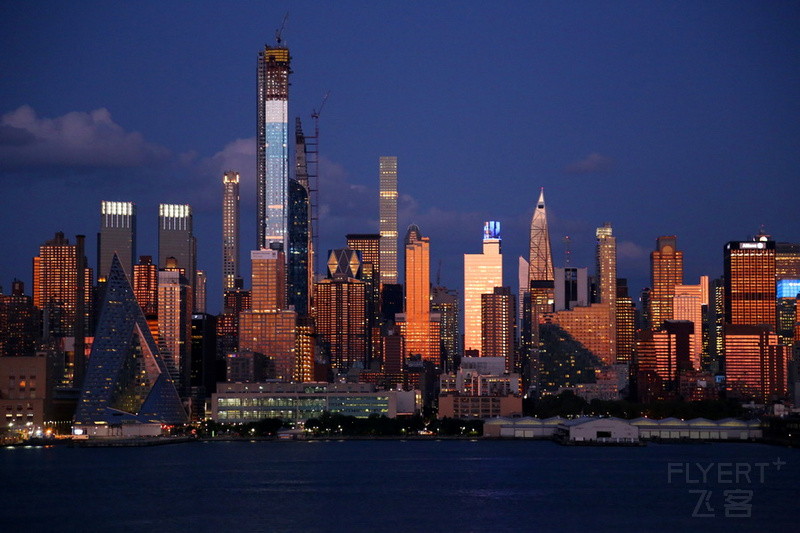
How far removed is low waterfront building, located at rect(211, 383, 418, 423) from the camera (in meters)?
154

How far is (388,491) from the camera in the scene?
7469 centimetres

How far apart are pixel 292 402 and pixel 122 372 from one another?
29.5 meters

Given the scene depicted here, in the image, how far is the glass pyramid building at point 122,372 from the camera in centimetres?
12825

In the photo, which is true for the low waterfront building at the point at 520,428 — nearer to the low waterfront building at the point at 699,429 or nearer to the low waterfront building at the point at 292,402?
the low waterfront building at the point at 699,429

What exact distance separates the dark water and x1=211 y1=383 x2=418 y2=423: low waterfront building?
4084cm

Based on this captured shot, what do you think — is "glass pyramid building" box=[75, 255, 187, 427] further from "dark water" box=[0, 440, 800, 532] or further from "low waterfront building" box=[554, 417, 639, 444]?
"low waterfront building" box=[554, 417, 639, 444]

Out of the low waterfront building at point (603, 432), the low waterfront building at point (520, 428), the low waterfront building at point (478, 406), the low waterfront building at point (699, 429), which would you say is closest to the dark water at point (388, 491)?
the low waterfront building at point (603, 432)

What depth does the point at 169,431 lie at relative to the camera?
137 m

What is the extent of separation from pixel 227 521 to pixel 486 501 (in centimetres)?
1510

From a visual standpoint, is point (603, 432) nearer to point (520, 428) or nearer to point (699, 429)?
point (699, 429)

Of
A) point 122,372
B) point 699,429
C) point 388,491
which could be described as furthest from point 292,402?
point 388,491

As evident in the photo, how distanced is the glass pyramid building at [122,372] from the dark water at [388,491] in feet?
51.1

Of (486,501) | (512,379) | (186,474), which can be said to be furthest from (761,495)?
(512,379)

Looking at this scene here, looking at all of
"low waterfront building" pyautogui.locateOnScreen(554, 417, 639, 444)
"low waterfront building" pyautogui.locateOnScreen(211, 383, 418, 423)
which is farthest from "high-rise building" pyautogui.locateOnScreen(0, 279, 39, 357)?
"low waterfront building" pyautogui.locateOnScreen(554, 417, 639, 444)
